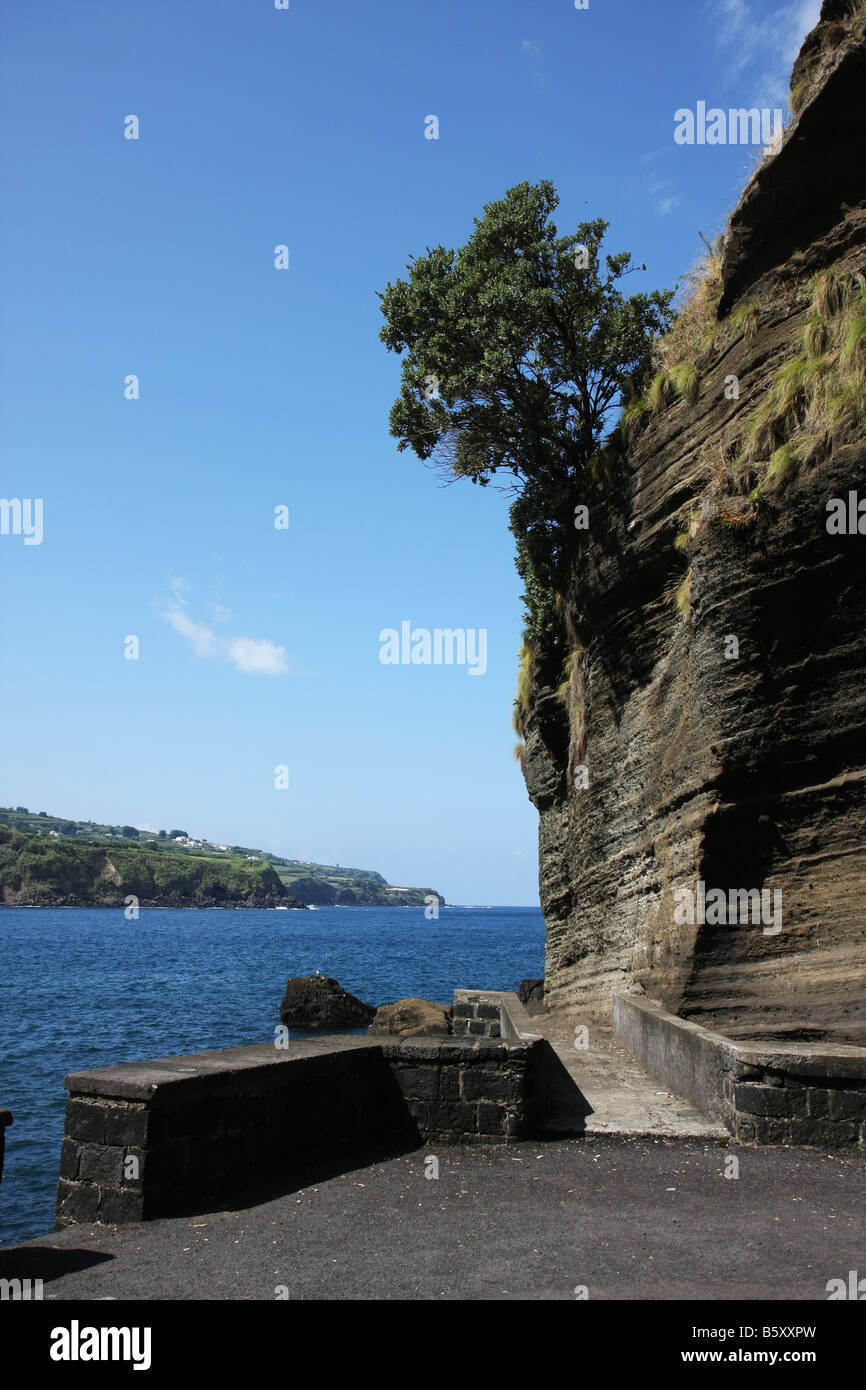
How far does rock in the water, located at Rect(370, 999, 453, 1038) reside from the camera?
22.5 metres

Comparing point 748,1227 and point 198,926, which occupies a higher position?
point 748,1227

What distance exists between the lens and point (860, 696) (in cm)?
960

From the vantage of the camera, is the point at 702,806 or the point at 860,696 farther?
the point at 702,806

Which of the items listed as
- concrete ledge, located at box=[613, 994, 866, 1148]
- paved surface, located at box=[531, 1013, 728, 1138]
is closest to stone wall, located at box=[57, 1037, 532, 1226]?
paved surface, located at box=[531, 1013, 728, 1138]

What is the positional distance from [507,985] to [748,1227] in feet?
160

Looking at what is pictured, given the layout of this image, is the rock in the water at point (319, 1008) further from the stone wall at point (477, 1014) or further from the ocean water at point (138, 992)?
the stone wall at point (477, 1014)

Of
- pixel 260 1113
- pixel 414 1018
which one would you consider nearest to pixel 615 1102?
pixel 260 1113

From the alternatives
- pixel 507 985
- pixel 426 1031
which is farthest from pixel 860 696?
pixel 507 985

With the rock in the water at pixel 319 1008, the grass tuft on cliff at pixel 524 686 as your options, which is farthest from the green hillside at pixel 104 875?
the grass tuft on cliff at pixel 524 686

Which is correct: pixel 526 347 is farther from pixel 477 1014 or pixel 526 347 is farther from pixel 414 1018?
pixel 414 1018

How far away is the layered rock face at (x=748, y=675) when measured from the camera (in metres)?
9.65

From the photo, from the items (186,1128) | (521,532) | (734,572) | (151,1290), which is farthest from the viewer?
(521,532)

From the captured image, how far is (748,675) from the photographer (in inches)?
407

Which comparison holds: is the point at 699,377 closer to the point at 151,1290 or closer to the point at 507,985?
the point at 151,1290
